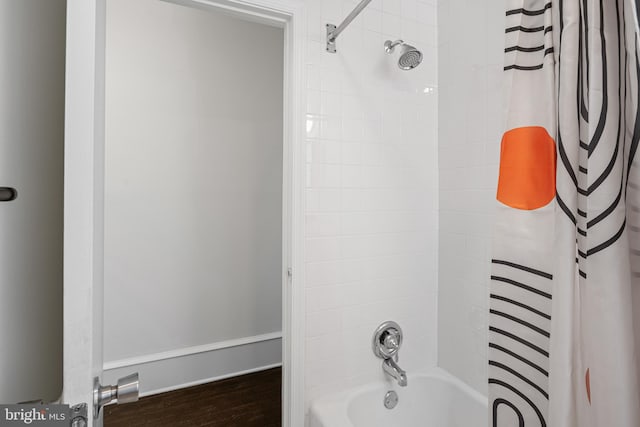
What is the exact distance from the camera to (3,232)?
521mm

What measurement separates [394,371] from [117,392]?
3.86 ft

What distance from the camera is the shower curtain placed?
18.3 inches

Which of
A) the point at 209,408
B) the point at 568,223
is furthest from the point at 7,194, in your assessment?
the point at 209,408

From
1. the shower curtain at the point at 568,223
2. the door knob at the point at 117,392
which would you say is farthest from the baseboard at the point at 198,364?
the shower curtain at the point at 568,223

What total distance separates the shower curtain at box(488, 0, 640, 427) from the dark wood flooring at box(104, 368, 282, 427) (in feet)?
5.62

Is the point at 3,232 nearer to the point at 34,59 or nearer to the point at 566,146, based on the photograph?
the point at 34,59

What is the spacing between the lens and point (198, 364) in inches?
88.7

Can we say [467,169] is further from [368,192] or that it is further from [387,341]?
[387,341]

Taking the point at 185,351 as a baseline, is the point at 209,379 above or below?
below

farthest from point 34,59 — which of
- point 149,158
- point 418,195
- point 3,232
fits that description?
point 149,158

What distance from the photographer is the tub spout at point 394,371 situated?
1.37 metres

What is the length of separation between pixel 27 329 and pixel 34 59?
0.49 m

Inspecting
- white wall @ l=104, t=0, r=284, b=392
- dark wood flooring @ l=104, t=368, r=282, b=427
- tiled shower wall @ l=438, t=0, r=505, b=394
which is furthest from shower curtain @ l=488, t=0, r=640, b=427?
white wall @ l=104, t=0, r=284, b=392

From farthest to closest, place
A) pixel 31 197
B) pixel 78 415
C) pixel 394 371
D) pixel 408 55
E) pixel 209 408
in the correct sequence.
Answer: pixel 209 408
pixel 394 371
pixel 408 55
pixel 31 197
pixel 78 415
